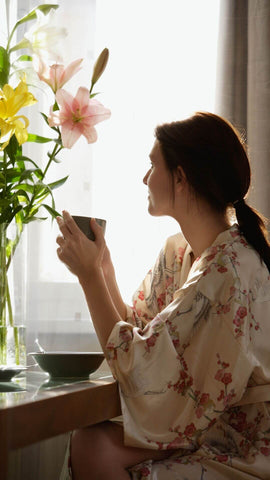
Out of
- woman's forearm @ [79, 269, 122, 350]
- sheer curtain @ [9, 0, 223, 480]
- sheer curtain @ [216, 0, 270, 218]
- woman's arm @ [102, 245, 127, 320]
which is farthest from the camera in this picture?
sheer curtain @ [216, 0, 270, 218]

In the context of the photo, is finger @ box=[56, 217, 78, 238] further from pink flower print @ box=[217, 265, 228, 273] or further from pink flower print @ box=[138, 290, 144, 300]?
pink flower print @ box=[138, 290, 144, 300]

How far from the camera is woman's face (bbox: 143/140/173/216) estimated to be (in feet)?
4.60

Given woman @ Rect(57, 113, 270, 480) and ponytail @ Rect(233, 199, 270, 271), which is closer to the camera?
woman @ Rect(57, 113, 270, 480)

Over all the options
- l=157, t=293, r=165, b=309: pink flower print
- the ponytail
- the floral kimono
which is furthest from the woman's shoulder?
the floral kimono

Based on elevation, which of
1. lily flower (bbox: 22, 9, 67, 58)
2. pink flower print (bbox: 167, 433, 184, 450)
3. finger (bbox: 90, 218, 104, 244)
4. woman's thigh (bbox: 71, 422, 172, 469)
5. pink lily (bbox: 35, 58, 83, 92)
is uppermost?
lily flower (bbox: 22, 9, 67, 58)

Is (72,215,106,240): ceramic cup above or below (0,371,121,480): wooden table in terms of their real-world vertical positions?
above

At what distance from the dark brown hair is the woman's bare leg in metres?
0.48

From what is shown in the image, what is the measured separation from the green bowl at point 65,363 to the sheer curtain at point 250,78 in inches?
39.2

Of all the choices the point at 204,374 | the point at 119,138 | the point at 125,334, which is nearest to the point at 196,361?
the point at 204,374

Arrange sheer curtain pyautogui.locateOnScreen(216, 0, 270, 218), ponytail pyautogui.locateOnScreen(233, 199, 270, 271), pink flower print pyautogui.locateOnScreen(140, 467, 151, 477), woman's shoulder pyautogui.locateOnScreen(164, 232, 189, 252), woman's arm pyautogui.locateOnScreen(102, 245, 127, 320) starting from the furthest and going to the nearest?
1. sheer curtain pyautogui.locateOnScreen(216, 0, 270, 218)
2. woman's shoulder pyautogui.locateOnScreen(164, 232, 189, 252)
3. woman's arm pyautogui.locateOnScreen(102, 245, 127, 320)
4. ponytail pyautogui.locateOnScreen(233, 199, 270, 271)
5. pink flower print pyautogui.locateOnScreen(140, 467, 151, 477)

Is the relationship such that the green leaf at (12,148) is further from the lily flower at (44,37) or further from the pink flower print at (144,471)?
the pink flower print at (144,471)

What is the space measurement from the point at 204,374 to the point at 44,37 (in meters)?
0.68

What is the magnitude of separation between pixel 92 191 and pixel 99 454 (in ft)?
2.91

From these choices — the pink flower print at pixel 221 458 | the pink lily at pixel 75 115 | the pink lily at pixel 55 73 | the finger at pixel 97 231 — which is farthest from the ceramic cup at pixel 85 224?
the pink flower print at pixel 221 458
